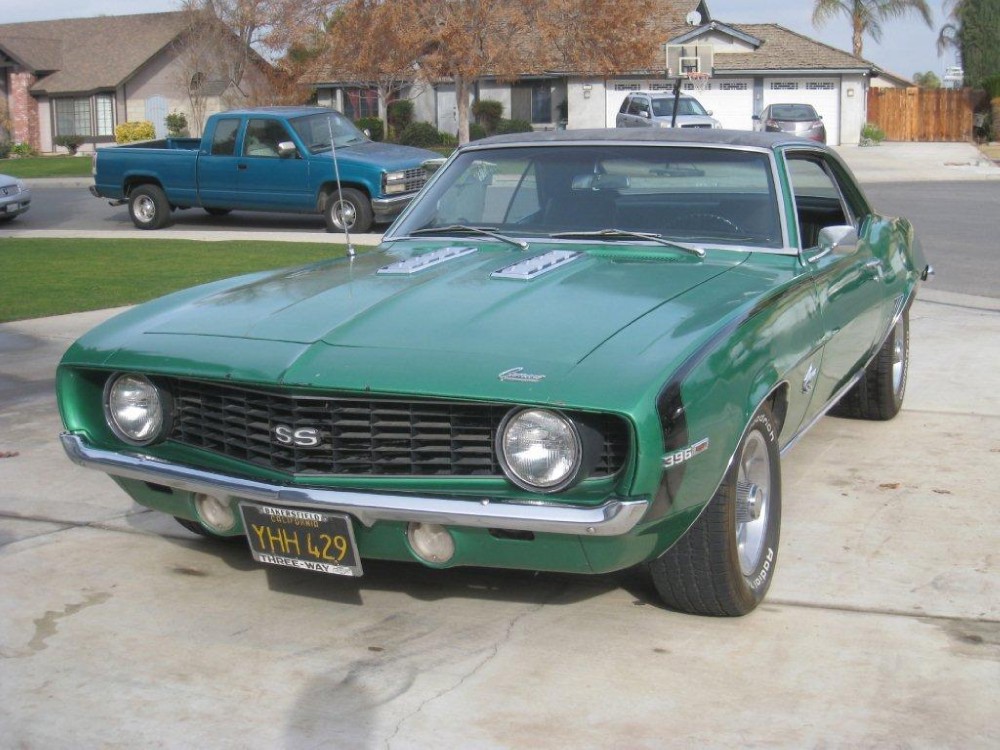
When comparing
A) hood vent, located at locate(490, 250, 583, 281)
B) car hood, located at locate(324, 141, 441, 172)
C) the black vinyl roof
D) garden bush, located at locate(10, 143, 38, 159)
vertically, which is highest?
garden bush, located at locate(10, 143, 38, 159)

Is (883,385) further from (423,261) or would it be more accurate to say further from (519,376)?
(519,376)

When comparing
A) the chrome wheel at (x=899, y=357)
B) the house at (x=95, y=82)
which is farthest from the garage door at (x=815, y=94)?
the chrome wheel at (x=899, y=357)

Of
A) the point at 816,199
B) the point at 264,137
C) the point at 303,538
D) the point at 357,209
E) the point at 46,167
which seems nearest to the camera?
the point at 303,538

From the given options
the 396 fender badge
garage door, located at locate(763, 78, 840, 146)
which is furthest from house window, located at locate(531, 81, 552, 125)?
the 396 fender badge

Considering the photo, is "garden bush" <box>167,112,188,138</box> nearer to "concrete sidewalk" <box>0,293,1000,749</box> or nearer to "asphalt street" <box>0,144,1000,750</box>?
"asphalt street" <box>0,144,1000,750</box>

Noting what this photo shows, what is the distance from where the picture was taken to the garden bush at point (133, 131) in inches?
1695

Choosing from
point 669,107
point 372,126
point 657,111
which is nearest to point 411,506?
point 657,111

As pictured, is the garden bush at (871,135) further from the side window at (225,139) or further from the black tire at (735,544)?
the black tire at (735,544)

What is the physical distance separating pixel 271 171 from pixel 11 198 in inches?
174

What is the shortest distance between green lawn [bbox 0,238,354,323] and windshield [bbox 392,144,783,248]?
621 cm

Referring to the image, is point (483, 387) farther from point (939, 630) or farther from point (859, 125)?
point (859, 125)

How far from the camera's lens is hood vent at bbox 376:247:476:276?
4.82m

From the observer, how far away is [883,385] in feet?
21.8

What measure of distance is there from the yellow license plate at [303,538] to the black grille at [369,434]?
0.14 meters
